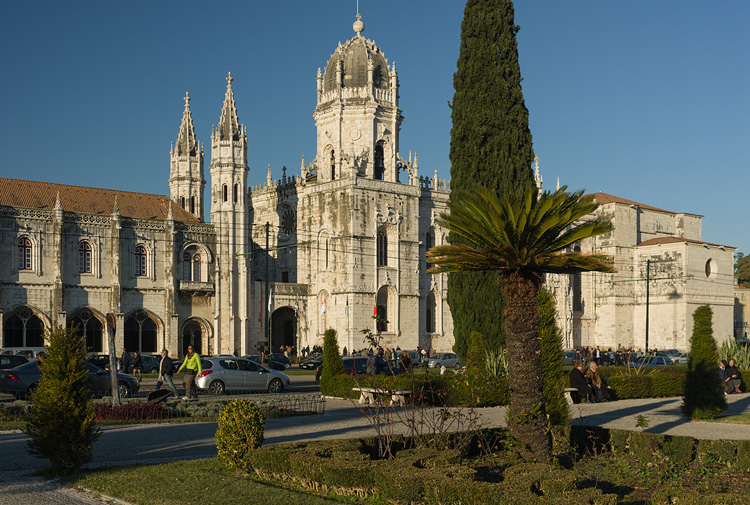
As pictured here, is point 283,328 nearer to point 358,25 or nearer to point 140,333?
point 140,333

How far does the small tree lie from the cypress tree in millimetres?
8142

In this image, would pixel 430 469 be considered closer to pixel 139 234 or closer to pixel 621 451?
pixel 621 451

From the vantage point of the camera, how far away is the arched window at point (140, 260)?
166 feet

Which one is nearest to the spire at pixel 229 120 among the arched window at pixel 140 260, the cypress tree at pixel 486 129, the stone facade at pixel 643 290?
the arched window at pixel 140 260

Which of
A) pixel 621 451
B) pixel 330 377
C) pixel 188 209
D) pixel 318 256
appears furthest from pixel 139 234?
pixel 621 451

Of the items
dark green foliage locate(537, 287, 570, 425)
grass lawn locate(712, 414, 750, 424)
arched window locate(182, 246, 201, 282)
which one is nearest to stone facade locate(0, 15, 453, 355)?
arched window locate(182, 246, 201, 282)

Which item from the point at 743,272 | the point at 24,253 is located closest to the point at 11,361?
the point at 24,253

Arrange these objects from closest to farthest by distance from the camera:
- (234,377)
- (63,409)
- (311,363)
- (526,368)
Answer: (63,409) → (526,368) → (234,377) → (311,363)

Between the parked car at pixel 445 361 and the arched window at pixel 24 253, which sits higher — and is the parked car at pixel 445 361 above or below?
below

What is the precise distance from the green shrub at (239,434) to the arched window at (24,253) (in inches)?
1531

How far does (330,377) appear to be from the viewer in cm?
2698

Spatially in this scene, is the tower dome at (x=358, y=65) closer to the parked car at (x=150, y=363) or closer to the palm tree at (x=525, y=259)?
the parked car at (x=150, y=363)

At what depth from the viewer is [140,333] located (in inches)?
1978

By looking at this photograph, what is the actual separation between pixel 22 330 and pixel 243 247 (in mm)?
13648
